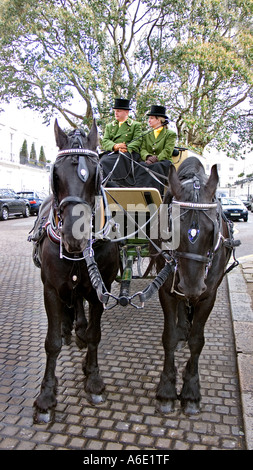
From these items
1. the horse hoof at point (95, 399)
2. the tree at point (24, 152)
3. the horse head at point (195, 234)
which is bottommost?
the horse hoof at point (95, 399)

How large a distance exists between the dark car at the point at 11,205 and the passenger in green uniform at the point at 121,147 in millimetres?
19122

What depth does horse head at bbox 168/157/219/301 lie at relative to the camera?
9.01 feet

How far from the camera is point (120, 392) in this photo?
11.8ft

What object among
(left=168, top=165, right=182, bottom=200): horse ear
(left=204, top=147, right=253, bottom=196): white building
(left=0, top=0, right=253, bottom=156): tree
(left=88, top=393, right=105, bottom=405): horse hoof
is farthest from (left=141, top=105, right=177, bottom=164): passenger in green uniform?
(left=204, top=147, right=253, bottom=196): white building

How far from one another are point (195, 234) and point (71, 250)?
907mm

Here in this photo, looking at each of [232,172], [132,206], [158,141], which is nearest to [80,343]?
[132,206]

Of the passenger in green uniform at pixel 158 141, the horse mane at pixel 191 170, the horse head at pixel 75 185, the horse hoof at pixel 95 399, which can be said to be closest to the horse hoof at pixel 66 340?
the horse hoof at pixel 95 399

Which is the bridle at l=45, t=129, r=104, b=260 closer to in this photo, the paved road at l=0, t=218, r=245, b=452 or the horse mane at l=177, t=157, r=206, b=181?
the horse mane at l=177, t=157, r=206, b=181

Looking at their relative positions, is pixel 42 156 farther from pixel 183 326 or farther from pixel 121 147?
pixel 183 326

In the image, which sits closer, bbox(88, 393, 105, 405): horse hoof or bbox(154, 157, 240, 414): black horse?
bbox(154, 157, 240, 414): black horse

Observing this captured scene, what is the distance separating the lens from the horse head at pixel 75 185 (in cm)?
262

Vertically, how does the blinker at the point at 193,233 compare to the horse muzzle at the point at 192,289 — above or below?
above

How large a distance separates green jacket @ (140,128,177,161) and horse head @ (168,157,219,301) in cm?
194

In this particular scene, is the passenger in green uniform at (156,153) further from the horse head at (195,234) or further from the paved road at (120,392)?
the paved road at (120,392)
